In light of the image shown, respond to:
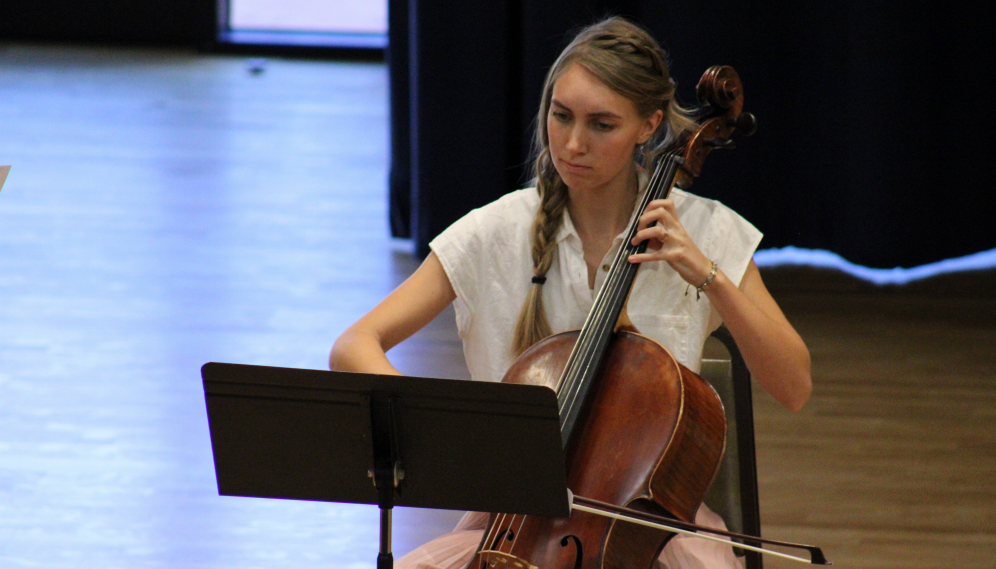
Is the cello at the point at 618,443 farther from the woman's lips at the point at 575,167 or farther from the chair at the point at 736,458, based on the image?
the chair at the point at 736,458

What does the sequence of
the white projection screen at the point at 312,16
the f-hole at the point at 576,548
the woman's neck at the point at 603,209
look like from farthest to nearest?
the white projection screen at the point at 312,16
the woman's neck at the point at 603,209
the f-hole at the point at 576,548

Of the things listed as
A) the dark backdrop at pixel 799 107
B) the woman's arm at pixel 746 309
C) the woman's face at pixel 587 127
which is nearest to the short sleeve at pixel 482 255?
the woman's face at pixel 587 127

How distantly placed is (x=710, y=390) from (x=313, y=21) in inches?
310

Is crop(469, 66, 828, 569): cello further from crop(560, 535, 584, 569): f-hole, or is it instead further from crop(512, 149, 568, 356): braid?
crop(512, 149, 568, 356): braid

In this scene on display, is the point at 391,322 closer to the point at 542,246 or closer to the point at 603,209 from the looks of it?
the point at 542,246

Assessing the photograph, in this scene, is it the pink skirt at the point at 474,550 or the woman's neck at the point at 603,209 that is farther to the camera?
the woman's neck at the point at 603,209

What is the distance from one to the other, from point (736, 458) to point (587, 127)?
1.80 feet

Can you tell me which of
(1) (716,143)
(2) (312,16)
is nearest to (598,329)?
(1) (716,143)

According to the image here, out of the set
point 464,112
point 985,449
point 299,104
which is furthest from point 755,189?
point 299,104

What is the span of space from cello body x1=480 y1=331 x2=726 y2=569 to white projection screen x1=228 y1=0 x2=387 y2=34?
7.74 metres

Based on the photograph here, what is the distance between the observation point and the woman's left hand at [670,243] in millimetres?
1515

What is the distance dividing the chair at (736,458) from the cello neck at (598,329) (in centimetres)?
32

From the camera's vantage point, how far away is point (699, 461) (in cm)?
144

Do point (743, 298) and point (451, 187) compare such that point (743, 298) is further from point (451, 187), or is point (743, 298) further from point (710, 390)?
point (451, 187)
